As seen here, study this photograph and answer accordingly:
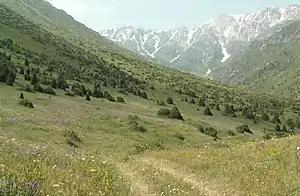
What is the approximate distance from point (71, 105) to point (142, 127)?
11.0 meters

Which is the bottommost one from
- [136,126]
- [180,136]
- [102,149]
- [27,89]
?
[27,89]

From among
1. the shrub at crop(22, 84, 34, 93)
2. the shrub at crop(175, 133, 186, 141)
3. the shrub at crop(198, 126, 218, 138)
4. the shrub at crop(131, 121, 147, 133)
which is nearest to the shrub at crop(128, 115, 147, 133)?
the shrub at crop(131, 121, 147, 133)

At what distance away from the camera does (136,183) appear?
17422 mm

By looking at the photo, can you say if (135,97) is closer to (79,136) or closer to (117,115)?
(117,115)

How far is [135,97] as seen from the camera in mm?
85500

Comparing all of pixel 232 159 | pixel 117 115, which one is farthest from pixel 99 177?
pixel 117 115

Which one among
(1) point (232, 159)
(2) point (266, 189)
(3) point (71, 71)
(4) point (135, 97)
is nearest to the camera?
(2) point (266, 189)

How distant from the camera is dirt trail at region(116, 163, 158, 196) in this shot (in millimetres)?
15231

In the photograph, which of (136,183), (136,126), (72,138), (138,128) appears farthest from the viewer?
(136,126)

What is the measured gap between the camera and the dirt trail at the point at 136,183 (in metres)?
15.2

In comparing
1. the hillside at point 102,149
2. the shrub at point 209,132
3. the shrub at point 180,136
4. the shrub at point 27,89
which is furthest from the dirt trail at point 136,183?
the shrub at point 27,89

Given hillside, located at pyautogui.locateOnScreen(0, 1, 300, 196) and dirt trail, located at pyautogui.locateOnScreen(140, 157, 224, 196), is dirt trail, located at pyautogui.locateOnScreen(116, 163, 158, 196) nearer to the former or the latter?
hillside, located at pyautogui.locateOnScreen(0, 1, 300, 196)

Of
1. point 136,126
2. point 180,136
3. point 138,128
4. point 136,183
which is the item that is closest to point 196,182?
point 136,183

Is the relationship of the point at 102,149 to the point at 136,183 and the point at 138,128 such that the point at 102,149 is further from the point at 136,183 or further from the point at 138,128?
the point at 136,183
